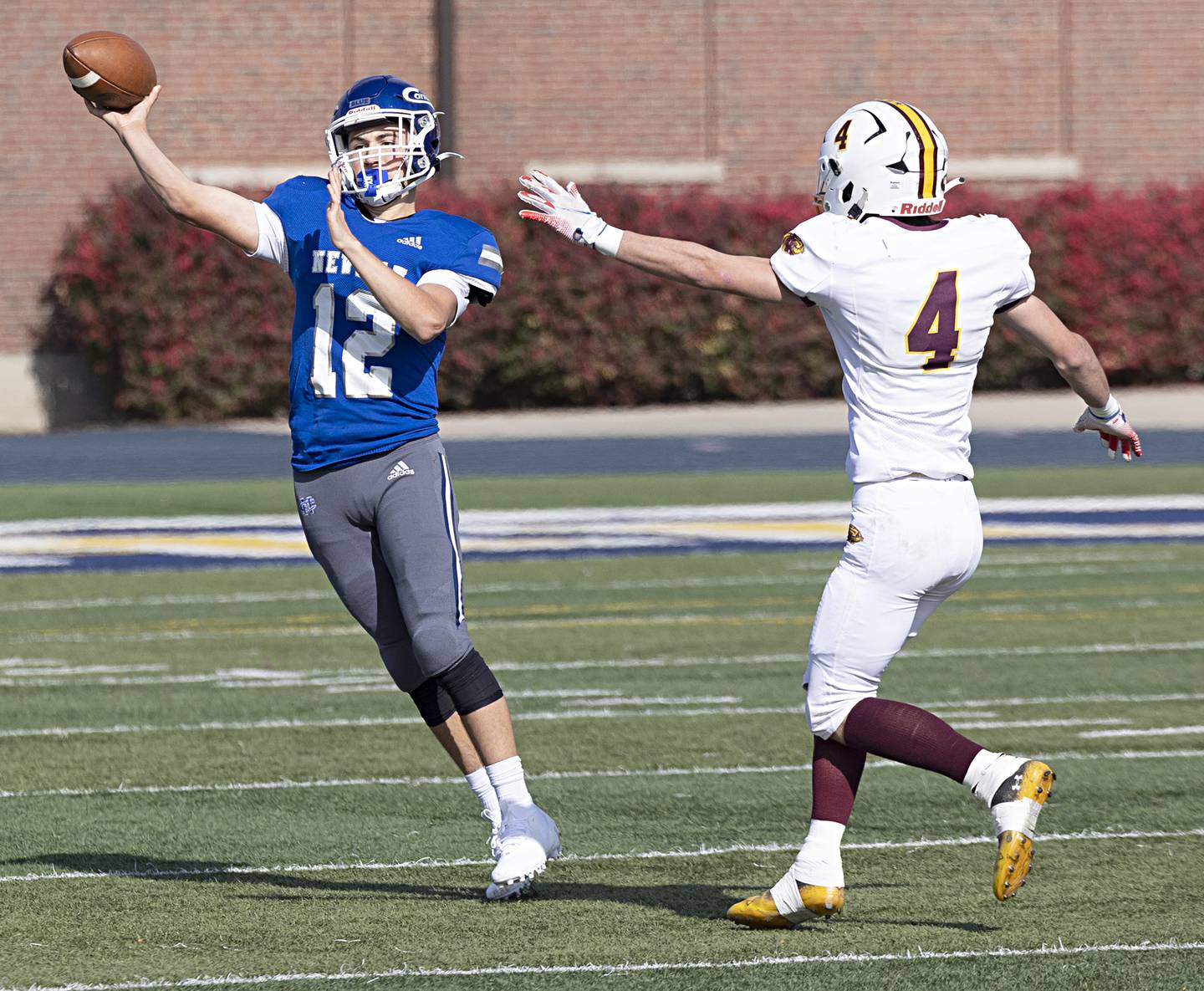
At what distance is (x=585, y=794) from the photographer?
701 centimetres

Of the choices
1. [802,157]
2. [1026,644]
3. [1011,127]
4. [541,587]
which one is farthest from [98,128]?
[1026,644]

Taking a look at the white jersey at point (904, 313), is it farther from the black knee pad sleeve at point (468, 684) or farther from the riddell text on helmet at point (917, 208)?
the black knee pad sleeve at point (468, 684)

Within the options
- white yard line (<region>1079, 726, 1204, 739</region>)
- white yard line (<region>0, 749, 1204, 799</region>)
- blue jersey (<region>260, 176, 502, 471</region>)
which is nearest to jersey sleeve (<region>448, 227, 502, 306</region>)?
blue jersey (<region>260, 176, 502, 471</region>)

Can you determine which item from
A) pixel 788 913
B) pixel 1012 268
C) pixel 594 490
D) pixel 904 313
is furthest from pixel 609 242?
pixel 594 490

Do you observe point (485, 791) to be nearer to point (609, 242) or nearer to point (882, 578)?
point (882, 578)

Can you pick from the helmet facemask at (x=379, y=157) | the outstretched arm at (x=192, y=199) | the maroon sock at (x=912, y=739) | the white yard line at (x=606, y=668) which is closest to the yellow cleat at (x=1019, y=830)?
the maroon sock at (x=912, y=739)

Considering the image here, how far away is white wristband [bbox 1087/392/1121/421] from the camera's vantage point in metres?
5.78

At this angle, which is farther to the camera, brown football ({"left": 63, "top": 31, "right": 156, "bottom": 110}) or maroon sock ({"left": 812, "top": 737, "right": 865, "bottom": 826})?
brown football ({"left": 63, "top": 31, "right": 156, "bottom": 110})

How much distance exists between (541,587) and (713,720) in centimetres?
429

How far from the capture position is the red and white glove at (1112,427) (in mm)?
5812

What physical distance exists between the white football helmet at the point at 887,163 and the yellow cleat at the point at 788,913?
1602mm

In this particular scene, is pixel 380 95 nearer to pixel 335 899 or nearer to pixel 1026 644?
pixel 335 899

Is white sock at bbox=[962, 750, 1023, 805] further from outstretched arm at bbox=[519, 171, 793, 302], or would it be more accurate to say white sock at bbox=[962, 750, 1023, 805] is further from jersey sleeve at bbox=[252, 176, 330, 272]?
jersey sleeve at bbox=[252, 176, 330, 272]

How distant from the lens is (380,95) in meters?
5.69
